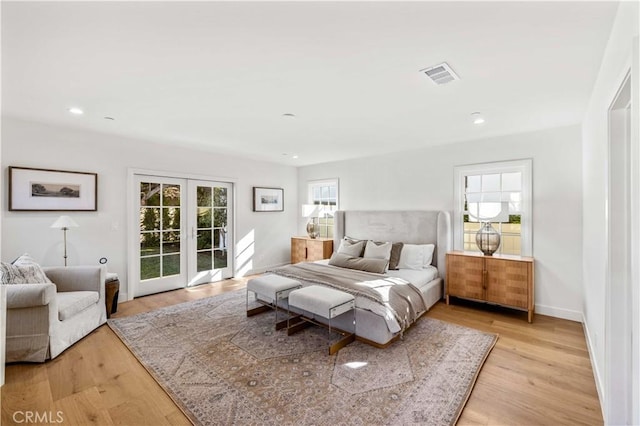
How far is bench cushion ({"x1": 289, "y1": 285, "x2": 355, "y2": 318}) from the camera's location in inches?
105

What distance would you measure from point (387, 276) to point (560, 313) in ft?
6.99

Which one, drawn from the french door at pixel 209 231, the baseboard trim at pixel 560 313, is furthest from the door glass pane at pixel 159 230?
the baseboard trim at pixel 560 313

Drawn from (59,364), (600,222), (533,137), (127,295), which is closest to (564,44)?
(600,222)

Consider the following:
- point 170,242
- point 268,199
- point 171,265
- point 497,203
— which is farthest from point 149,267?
point 497,203

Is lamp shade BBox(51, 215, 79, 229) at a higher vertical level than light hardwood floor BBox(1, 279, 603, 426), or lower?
higher

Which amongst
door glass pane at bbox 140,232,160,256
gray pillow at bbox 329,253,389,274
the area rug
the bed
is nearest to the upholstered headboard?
the bed

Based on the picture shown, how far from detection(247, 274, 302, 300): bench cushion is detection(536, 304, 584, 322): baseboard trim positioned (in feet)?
10.1

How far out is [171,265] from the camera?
15.2ft

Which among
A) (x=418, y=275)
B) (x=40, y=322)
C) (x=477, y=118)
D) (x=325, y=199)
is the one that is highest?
(x=477, y=118)

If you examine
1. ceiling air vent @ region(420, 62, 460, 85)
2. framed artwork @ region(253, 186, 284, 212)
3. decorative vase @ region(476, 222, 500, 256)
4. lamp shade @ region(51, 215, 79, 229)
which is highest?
ceiling air vent @ region(420, 62, 460, 85)

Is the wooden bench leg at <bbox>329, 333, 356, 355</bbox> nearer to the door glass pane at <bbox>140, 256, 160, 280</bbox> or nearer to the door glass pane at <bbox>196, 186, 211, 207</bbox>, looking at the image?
the door glass pane at <bbox>140, 256, 160, 280</bbox>

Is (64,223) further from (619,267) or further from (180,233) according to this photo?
(619,267)

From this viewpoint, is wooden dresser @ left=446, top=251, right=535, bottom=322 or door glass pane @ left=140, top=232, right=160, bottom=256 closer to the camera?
wooden dresser @ left=446, top=251, right=535, bottom=322

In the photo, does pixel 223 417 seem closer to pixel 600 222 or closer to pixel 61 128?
pixel 600 222
